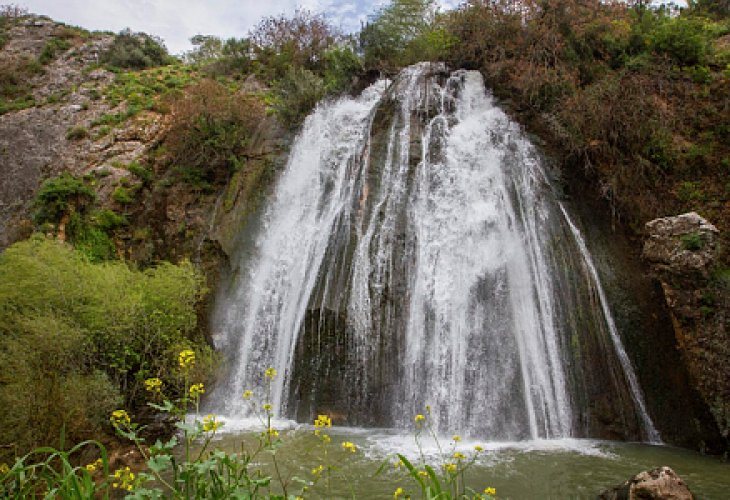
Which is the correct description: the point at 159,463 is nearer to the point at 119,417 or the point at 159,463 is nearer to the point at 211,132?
the point at 119,417

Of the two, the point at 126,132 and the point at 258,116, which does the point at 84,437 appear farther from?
the point at 126,132

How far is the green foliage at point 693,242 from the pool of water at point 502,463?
3.51m

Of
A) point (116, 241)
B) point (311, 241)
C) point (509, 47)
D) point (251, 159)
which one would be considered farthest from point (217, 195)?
point (509, 47)

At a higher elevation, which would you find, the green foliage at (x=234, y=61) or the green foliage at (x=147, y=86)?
the green foliage at (x=234, y=61)

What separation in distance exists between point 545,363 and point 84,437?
319 inches

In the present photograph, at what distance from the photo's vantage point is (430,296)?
1011cm

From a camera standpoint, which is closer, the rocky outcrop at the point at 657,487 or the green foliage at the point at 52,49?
the rocky outcrop at the point at 657,487

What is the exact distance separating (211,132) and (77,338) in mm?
9225

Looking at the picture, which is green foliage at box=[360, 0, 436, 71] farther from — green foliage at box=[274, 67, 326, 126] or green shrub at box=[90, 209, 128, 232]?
green shrub at box=[90, 209, 128, 232]

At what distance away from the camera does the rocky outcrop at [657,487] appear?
4.78 meters

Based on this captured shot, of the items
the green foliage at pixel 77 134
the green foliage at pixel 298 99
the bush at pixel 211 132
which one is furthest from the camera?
the green foliage at pixel 77 134

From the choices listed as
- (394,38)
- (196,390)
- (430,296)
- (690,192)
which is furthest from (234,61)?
(196,390)

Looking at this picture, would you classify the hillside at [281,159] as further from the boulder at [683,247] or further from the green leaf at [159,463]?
the green leaf at [159,463]

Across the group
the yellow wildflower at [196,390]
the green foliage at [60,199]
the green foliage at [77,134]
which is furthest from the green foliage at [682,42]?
the green foliage at [77,134]
